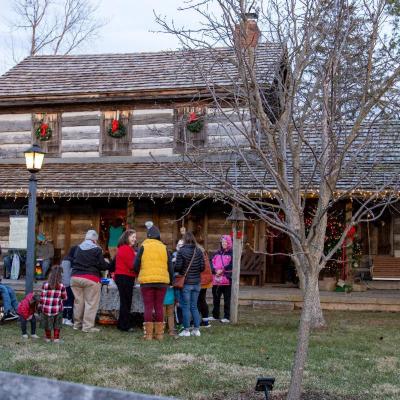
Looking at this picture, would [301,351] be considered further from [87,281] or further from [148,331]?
[87,281]

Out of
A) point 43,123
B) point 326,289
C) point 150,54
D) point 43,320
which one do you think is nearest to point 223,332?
point 43,320

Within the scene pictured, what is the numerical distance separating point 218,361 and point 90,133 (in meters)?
10.7

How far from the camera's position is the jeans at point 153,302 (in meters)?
9.97

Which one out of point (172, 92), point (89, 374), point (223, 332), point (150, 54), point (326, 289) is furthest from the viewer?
point (150, 54)

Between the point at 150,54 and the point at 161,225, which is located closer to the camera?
the point at 161,225

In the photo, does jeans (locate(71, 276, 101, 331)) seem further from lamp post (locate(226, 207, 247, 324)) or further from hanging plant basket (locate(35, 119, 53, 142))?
hanging plant basket (locate(35, 119, 53, 142))

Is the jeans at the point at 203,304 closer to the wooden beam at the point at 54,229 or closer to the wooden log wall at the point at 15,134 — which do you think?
the wooden beam at the point at 54,229

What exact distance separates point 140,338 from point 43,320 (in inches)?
58.2

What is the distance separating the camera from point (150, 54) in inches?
782

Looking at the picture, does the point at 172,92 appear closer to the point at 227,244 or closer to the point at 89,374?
the point at 227,244

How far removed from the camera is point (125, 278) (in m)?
10.7

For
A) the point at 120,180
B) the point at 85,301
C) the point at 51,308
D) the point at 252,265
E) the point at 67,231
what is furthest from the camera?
the point at 67,231

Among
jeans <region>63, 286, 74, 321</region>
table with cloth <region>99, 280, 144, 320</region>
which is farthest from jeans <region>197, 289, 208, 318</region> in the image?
Result: jeans <region>63, 286, 74, 321</region>

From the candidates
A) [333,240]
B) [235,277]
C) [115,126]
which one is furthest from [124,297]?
[115,126]
